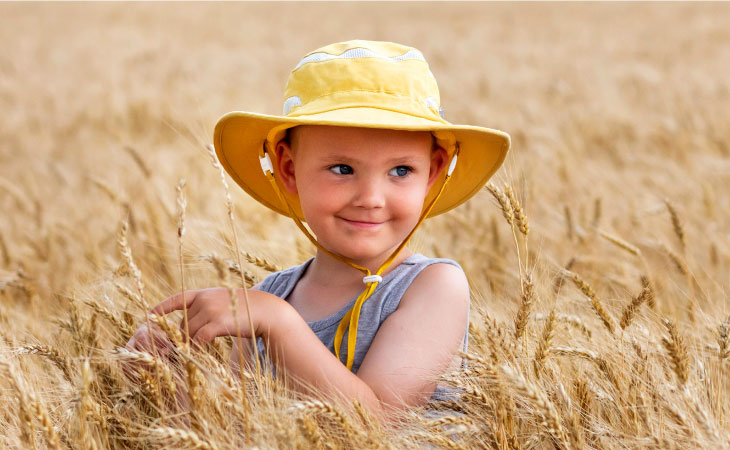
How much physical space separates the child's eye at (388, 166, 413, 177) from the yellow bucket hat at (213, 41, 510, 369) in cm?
10

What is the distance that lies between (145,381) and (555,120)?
217 inches

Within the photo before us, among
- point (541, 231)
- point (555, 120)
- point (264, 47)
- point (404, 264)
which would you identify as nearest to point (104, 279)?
point (404, 264)

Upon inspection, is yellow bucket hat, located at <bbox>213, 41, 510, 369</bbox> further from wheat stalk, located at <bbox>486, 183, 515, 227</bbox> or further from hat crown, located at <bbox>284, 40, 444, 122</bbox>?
wheat stalk, located at <bbox>486, 183, 515, 227</bbox>

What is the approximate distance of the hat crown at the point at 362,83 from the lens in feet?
5.49

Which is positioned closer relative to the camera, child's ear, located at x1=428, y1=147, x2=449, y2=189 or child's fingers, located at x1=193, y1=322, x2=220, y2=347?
child's fingers, located at x1=193, y1=322, x2=220, y2=347

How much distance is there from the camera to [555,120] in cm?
650

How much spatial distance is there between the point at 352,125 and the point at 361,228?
25cm

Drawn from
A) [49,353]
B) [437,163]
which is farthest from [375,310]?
[49,353]

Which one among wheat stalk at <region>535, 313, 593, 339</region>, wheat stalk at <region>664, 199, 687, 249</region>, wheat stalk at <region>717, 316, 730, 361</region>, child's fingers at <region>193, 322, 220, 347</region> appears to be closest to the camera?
child's fingers at <region>193, 322, 220, 347</region>

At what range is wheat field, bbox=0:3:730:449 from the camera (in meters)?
1.45

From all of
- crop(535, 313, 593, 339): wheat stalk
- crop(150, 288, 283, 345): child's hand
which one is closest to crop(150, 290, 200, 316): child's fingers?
crop(150, 288, 283, 345): child's hand

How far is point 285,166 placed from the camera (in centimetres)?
188

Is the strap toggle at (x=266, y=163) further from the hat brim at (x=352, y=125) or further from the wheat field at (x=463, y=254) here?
the wheat field at (x=463, y=254)

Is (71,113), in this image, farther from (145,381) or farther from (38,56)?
(145,381)
